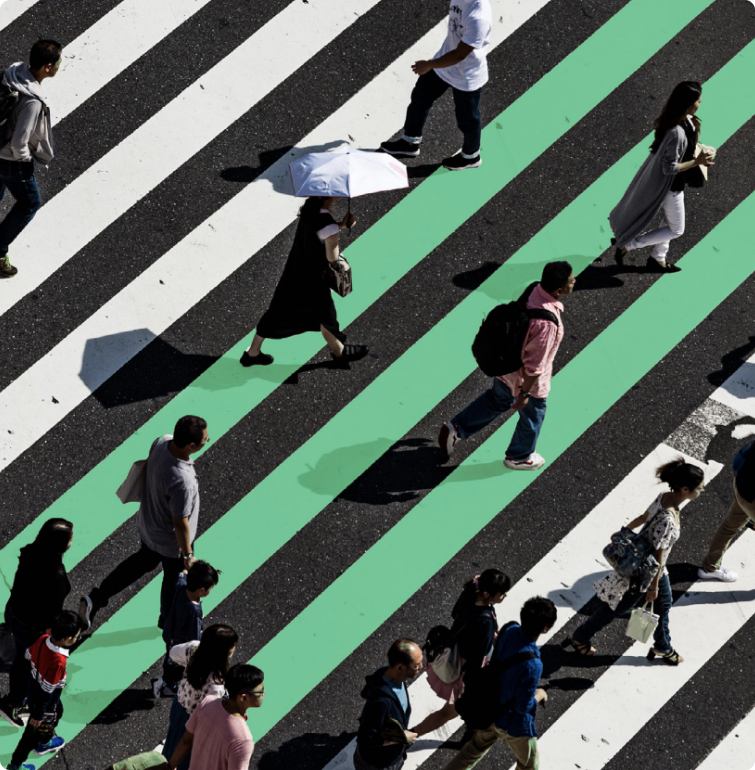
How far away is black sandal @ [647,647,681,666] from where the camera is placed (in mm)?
8375

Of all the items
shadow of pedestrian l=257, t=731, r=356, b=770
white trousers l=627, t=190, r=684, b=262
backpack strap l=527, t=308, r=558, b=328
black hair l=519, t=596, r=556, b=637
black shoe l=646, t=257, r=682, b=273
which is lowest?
shadow of pedestrian l=257, t=731, r=356, b=770

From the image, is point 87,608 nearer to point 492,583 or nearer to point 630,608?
point 492,583

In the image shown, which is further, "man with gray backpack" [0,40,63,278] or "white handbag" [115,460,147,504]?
"man with gray backpack" [0,40,63,278]

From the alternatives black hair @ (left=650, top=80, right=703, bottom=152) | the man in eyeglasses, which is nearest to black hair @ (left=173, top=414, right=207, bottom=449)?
the man in eyeglasses

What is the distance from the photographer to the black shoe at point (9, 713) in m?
7.68

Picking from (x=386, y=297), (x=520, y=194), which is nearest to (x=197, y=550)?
(x=386, y=297)

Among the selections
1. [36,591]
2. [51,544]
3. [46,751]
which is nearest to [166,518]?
[51,544]

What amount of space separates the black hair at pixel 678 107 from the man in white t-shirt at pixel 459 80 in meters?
1.51

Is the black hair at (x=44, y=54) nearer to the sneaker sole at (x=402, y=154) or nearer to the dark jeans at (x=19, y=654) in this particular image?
the sneaker sole at (x=402, y=154)

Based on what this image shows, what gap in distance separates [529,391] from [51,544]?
11.0 feet

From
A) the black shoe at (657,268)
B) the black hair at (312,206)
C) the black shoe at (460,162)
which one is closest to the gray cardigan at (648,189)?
the black shoe at (657,268)

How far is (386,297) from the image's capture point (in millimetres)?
9758

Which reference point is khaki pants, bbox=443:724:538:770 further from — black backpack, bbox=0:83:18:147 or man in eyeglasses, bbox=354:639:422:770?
black backpack, bbox=0:83:18:147

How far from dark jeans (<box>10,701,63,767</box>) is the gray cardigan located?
5.65m
